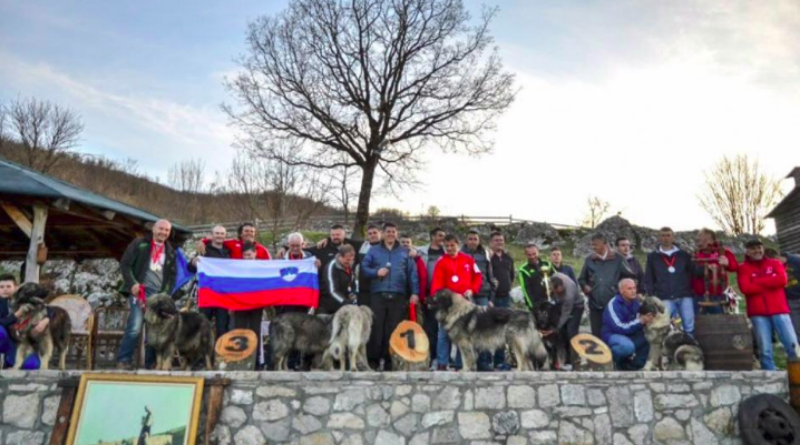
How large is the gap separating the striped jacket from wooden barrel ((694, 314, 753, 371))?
2.46ft

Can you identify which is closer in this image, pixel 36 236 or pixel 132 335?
pixel 132 335

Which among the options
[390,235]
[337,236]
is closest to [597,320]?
[390,235]

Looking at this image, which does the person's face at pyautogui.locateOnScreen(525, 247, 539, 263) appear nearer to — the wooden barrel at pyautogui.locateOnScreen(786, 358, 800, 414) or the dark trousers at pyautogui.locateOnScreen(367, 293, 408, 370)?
the dark trousers at pyautogui.locateOnScreen(367, 293, 408, 370)

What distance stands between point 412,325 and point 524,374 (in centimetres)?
142

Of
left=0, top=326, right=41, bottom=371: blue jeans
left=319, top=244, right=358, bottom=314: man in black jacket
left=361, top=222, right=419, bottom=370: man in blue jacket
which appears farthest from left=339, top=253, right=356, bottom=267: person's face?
left=0, top=326, right=41, bottom=371: blue jeans

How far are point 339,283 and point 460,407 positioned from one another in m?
2.34

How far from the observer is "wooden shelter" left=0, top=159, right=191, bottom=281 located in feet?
23.9

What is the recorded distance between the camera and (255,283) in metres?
7.10

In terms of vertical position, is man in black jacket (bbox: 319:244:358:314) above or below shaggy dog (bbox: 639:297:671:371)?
above

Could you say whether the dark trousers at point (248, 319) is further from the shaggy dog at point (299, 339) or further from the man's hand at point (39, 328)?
the man's hand at point (39, 328)

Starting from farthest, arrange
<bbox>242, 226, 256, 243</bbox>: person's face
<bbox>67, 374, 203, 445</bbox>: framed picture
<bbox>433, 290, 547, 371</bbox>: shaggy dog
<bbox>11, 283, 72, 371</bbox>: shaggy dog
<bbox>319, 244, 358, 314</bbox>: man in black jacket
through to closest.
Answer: <bbox>242, 226, 256, 243</bbox>: person's face < <bbox>319, 244, 358, 314</bbox>: man in black jacket < <bbox>433, 290, 547, 371</bbox>: shaggy dog < <bbox>11, 283, 72, 371</bbox>: shaggy dog < <bbox>67, 374, 203, 445</bbox>: framed picture

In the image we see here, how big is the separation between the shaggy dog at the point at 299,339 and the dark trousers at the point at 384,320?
79cm

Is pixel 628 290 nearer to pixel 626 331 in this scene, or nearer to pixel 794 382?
pixel 626 331

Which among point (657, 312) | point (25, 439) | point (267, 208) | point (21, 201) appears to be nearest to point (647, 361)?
point (657, 312)
